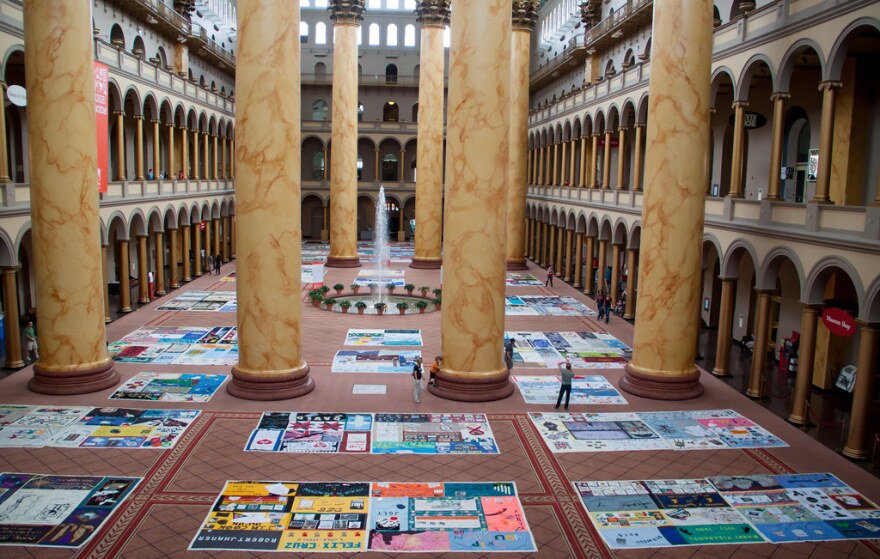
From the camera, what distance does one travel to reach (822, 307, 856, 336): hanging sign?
48.8 ft

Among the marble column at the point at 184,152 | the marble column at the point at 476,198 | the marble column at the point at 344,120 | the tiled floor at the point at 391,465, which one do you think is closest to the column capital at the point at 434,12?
the marble column at the point at 344,120

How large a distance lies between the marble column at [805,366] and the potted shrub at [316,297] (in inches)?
696

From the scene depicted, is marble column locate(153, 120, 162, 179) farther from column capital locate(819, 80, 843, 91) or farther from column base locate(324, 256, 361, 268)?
column capital locate(819, 80, 843, 91)

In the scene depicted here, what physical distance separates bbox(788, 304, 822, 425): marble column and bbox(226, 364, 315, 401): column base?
11.1 meters

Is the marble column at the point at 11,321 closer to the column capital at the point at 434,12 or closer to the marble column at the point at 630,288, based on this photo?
the marble column at the point at 630,288

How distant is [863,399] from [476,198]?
8.70m

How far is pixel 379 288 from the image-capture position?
30953 millimetres

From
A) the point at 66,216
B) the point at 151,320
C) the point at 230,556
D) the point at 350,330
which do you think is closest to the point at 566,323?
the point at 350,330

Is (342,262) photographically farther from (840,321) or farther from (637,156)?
(840,321)

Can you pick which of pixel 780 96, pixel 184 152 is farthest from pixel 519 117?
pixel 780 96

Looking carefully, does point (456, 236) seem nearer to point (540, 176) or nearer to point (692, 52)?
point (692, 52)

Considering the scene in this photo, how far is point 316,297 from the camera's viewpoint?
29.1 meters

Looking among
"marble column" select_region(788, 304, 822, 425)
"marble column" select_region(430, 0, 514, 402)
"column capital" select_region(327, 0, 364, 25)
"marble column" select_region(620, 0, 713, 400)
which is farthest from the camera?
"column capital" select_region(327, 0, 364, 25)

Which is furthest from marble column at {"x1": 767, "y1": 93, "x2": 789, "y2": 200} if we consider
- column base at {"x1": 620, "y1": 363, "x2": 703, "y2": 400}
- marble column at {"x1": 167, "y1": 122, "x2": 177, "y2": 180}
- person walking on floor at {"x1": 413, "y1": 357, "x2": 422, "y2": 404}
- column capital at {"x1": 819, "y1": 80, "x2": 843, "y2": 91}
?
marble column at {"x1": 167, "y1": 122, "x2": 177, "y2": 180}
